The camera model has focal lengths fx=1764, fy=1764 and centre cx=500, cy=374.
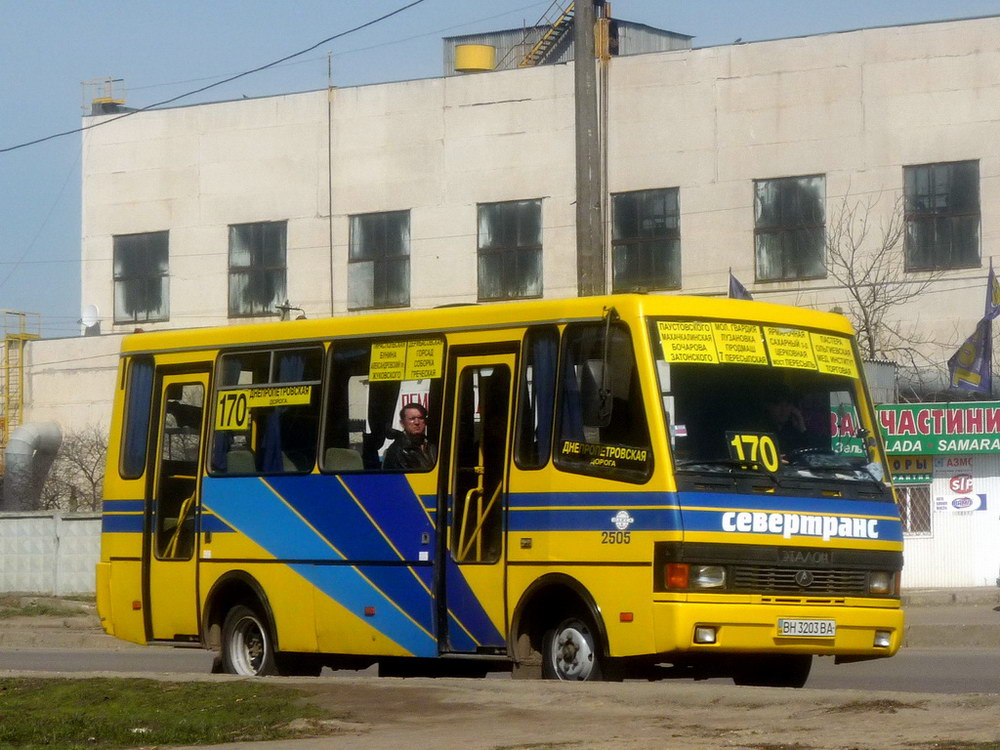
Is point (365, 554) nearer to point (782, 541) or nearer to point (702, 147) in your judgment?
point (782, 541)

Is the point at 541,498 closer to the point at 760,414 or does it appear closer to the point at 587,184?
the point at 760,414

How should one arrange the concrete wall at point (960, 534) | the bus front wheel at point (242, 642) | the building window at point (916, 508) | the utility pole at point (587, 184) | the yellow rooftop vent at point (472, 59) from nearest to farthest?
the bus front wheel at point (242, 642)
the utility pole at point (587, 184)
the concrete wall at point (960, 534)
the building window at point (916, 508)
the yellow rooftop vent at point (472, 59)

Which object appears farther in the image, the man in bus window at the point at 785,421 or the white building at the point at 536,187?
the white building at the point at 536,187

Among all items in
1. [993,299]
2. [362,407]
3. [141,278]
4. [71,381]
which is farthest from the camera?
[71,381]

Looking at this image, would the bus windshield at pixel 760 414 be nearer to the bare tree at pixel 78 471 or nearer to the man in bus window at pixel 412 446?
the man in bus window at pixel 412 446

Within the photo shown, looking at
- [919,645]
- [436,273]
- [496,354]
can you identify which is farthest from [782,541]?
[436,273]

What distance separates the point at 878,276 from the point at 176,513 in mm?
22733

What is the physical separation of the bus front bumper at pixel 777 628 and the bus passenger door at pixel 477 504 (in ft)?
5.04

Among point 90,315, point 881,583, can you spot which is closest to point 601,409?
point 881,583

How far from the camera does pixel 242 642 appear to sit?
47.3ft

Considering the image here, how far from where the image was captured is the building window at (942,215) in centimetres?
3434

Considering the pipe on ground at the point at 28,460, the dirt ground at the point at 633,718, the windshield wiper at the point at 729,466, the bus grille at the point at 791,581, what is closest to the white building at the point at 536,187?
the pipe on ground at the point at 28,460

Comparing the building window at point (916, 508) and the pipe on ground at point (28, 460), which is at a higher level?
the pipe on ground at point (28, 460)

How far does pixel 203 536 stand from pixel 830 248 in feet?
75.6
